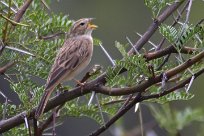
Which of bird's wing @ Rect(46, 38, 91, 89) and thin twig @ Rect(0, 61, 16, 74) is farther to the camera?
bird's wing @ Rect(46, 38, 91, 89)

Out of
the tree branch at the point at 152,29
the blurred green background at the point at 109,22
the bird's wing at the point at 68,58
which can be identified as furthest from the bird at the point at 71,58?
the blurred green background at the point at 109,22

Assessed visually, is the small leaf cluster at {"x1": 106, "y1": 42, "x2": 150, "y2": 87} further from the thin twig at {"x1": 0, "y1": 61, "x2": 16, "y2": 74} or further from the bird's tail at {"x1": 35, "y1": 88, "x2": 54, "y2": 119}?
the thin twig at {"x1": 0, "y1": 61, "x2": 16, "y2": 74}

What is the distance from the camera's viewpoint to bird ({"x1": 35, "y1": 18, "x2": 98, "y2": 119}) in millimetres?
3944

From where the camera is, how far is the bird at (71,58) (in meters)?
3.94

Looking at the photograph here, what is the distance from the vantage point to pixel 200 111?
297 cm

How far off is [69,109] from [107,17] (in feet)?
41.6

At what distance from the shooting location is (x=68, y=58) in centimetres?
521

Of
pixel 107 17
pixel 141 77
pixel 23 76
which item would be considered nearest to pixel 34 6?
pixel 23 76

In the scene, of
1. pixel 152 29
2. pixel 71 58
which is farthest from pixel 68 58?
pixel 152 29

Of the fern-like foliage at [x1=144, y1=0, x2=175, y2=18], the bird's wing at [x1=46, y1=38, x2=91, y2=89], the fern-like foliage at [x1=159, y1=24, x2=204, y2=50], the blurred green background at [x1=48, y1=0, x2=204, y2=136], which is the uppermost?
the fern-like foliage at [x1=144, y1=0, x2=175, y2=18]

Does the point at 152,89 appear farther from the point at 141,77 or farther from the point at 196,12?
the point at 196,12

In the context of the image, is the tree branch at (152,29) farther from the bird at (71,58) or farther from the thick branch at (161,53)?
the bird at (71,58)

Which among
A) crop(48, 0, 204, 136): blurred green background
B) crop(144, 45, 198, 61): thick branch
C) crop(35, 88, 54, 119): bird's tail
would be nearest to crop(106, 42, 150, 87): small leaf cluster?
crop(144, 45, 198, 61): thick branch

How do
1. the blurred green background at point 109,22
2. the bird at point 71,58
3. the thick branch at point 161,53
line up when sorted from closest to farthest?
the thick branch at point 161,53 < the bird at point 71,58 < the blurred green background at point 109,22
